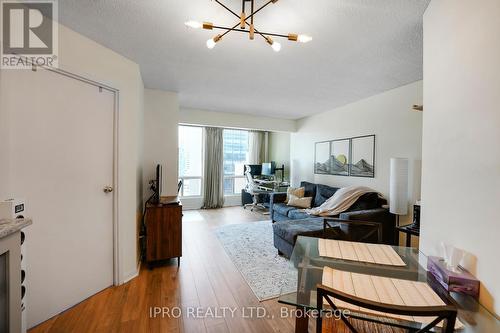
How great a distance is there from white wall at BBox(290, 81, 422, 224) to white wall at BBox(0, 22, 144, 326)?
3.55 meters

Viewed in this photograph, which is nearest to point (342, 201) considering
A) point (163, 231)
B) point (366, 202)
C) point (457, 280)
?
point (366, 202)

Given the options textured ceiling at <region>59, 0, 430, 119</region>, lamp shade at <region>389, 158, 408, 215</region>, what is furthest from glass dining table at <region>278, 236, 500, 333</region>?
textured ceiling at <region>59, 0, 430, 119</region>

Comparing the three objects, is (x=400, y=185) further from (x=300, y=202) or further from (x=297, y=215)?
(x=300, y=202)

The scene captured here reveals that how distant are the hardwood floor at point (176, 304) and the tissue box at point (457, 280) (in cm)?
113

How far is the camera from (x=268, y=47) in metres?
2.05

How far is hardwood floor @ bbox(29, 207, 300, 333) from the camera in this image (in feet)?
5.45

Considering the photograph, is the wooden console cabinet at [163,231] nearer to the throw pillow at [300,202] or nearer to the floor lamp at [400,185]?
the throw pillow at [300,202]

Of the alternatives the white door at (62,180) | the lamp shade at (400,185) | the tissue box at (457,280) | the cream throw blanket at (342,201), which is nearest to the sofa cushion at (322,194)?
the cream throw blanket at (342,201)

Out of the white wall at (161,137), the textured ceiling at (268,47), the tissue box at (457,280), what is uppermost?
the textured ceiling at (268,47)

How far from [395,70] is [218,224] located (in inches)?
158

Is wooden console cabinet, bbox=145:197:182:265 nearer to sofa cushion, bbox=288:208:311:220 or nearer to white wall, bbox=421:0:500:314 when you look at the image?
sofa cushion, bbox=288:208:311:220

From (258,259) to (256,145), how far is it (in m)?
4.46

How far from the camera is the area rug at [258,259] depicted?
83.4 inches

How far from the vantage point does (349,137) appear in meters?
4.00
